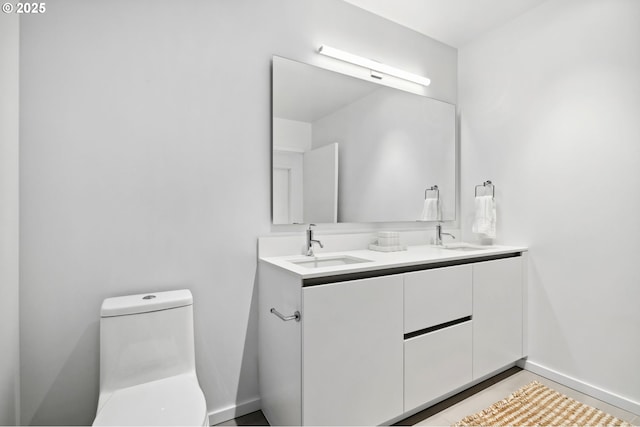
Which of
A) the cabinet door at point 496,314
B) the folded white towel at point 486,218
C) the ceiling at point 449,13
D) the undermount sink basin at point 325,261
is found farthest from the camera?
the folded white towel at point 486,218

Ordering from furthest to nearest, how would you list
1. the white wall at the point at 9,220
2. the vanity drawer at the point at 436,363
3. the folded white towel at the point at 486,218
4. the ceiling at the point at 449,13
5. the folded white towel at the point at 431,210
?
the folded white towel at the point at 431,210
the folded white towel at the point at 486,218
the ceiling at the point at 449,13
the vanity drawer at the point at 436,363
the white wall at the point at 9,220

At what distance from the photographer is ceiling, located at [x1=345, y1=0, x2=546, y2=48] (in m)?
2.11

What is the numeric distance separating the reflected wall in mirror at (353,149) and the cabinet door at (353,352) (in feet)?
2.02

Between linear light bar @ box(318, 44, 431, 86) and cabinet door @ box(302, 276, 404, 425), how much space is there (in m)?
1.41

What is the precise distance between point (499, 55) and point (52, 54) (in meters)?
2.74

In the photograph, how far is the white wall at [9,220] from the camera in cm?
109

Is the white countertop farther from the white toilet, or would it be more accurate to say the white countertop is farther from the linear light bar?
the linear light bar

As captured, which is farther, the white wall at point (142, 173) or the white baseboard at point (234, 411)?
the white baseboard at point (234, 411)

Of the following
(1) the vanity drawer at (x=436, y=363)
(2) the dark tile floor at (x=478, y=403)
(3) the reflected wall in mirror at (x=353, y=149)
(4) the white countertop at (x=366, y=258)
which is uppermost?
(3) the reflected wall in mirror at (x=353, y=149)

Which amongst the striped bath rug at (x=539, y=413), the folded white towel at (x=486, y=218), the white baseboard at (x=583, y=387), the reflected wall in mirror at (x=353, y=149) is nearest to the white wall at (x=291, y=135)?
the reflected wall in mirror at (x=353, y=149)

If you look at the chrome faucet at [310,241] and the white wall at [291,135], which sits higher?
Answer: the white wall at [291,135]

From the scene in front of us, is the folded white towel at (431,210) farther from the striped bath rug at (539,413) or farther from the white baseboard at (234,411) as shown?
the white baseboard at (234,411)

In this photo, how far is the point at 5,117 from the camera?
3.69 feet

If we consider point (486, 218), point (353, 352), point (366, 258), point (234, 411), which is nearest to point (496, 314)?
point (486, 218)
